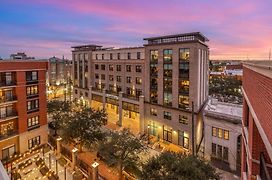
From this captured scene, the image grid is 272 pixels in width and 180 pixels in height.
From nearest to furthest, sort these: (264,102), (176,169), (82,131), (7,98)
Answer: (264,102) → (176,169) → (82,131) → (7,98)

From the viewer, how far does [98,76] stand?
54.3 metres

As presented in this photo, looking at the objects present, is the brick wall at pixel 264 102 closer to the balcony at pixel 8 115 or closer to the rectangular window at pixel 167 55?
the rectangular window at pixel 167 55

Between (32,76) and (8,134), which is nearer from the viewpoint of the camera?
(8,134)

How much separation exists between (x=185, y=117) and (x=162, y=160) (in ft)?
57.7

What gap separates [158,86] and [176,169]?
22911 millimetres

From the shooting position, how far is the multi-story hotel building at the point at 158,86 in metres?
33.7

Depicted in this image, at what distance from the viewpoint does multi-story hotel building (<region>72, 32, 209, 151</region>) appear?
33.7 meters

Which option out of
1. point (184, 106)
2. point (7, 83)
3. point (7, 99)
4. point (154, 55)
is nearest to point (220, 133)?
point (184, 106)

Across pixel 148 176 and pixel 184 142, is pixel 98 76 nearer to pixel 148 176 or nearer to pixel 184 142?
pixel 184 142

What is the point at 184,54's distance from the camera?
3403 centimetres

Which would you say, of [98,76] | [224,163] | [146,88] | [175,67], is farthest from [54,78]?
[224,163]

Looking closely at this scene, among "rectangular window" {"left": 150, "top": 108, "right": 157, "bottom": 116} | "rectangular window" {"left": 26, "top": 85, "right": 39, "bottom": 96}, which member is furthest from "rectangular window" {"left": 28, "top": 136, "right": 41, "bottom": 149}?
"rectangular window" {"left": 150, "top": 108, "right": 157, "bottom": 116}

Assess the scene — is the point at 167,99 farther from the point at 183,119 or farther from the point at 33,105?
the point at 33,105

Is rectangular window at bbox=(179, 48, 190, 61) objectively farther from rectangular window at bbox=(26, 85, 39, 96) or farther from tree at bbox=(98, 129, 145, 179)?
rectangular window at bbox=(26, 85, 39, 96)
